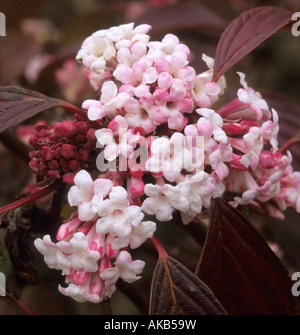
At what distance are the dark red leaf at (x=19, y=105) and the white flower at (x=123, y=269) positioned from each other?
11.4 inches

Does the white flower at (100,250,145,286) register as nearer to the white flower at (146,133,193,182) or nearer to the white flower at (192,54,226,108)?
the white flower at (146,133,193,182)

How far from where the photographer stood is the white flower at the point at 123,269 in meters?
0.78

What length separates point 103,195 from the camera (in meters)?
0.78

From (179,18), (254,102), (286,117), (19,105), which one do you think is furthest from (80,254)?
(179,18)

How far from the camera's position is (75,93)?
63.9 inches

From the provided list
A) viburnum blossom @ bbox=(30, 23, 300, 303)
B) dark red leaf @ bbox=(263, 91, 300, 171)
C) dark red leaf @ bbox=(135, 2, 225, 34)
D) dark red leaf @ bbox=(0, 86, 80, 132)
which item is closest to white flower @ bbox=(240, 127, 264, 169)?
viburnum blossom @ bbox=(30, 23, 300, 303)

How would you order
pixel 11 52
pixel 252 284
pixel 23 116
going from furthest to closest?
pixel 11 52 → pixel 252 284 → pixel 23 116

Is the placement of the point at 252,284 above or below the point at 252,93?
below

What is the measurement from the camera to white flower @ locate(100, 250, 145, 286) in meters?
0.78

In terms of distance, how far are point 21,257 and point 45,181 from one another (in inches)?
8.0

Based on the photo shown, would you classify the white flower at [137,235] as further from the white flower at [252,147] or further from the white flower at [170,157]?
the white flower at [252,147]
